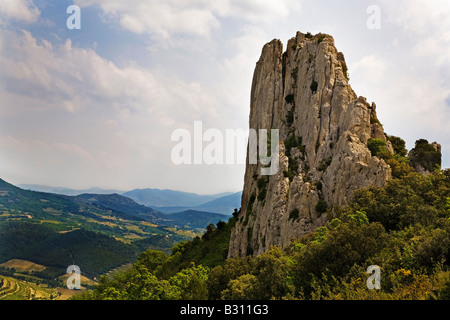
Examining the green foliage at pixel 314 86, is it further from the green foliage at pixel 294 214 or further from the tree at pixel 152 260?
the tree at pixel 152 260

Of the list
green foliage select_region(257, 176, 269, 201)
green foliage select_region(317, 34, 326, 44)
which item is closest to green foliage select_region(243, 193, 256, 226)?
green foliage select_region(257, 176, 269, 201)

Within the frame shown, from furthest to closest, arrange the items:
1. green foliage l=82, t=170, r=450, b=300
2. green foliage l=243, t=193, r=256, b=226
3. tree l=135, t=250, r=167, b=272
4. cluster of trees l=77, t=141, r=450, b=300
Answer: tree l=135, t=250, r=167, b=272
green foliage l=243, t=193, r=256, b=226
cluster of trees l=77, t=141, r=450, b=300
green foliage l=82, t=170, r=450, b=300

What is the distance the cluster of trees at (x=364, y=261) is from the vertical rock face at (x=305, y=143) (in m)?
5.05

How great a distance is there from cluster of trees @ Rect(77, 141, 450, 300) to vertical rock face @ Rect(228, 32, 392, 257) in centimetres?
505

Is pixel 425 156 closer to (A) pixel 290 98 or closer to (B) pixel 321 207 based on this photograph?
(B) pixel 321 207

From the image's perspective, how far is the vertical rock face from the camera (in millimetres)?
48656

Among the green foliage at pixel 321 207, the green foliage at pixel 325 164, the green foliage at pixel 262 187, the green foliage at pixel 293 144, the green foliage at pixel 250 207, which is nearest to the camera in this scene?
the green foliage at pixel 321 207

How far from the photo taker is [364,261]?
80.5 feet

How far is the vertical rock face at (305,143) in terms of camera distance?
4866 cm

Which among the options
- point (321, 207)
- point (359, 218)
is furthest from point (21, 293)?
point (359, 218)

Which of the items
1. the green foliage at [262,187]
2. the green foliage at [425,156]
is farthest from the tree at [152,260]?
the green foliage at [425,156]
